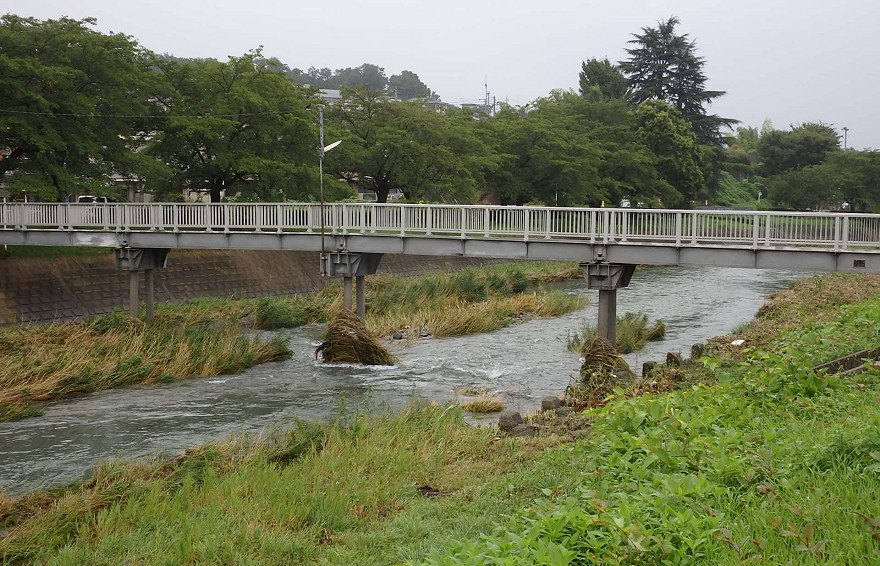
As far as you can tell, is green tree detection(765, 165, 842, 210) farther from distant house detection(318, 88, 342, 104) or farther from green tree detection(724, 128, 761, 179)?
distant house detection(318, 88, 342, 104)

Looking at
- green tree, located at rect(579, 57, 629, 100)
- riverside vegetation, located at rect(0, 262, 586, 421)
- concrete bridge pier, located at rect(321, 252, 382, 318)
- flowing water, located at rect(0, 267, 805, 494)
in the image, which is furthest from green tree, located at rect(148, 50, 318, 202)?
green tree, located at rect(579, 57, 629, 100)

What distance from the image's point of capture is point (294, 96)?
47.5m

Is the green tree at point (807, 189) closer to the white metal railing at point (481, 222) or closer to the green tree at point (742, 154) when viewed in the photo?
the green tree at point (742, 154)

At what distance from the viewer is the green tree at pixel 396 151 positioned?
5153 centimetres

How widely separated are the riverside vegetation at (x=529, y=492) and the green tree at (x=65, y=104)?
26.9 metres

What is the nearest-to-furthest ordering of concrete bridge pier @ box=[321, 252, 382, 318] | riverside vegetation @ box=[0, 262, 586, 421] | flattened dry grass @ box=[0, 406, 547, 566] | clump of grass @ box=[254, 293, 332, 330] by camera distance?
1. flattened dry grass @ box=[0, 406, 547, 566]
2. riverside vegetation @ box=[0, 262, 586, 421]
3. concrete bridge pier @ box=[321, 252, 382, 318]
4. clump of grass @ box=[254, 293, 332, 330]

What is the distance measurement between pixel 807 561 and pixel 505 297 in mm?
36778

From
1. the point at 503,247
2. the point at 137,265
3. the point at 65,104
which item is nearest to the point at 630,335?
the point at 503,247

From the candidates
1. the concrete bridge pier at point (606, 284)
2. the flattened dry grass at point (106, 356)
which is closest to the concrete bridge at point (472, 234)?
the concrete bridge pier at point (606, 284)

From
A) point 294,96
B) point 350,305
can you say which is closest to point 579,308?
point 350,305

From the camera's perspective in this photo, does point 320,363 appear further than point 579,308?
No

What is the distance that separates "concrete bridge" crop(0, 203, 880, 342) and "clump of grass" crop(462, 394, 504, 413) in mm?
6764

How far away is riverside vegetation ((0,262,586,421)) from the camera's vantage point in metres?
23.7

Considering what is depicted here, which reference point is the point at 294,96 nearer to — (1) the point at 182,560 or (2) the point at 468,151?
(2) the point at 468,151
